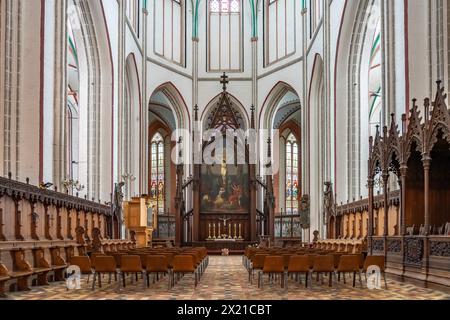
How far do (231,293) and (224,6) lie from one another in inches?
1275

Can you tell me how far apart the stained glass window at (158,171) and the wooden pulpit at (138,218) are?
14521 mm

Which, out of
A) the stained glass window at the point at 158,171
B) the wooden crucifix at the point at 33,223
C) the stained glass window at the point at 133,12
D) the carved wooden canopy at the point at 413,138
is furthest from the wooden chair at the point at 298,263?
the stained glass window at the point at 158,171

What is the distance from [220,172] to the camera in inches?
1324

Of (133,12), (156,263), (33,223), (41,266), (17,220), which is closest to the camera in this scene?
(156,263)

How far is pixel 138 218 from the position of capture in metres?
26.2

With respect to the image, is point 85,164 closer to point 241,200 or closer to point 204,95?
point 241,200

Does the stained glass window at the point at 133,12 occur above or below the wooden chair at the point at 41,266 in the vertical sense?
above

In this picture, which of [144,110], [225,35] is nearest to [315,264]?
[144,110]

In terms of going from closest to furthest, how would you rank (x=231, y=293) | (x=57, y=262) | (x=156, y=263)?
1. (x=231, y=293)
2. (x=156, y=263)
3. (x=57, y=262)

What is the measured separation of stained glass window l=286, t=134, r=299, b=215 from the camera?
139 ft

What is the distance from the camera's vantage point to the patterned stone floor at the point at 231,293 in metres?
10.2

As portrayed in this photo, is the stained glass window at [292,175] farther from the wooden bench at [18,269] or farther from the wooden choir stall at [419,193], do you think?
the wooden bench at [18,269]

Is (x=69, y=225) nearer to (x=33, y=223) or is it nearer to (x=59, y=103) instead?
(x=59, y=103)
